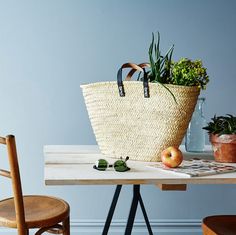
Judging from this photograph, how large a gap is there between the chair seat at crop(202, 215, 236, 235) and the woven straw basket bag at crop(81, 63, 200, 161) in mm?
316

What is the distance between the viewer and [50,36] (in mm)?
2404

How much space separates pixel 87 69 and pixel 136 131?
0.86 m

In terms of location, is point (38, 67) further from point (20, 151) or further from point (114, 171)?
point (114, 171)

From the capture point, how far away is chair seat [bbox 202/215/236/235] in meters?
1.63

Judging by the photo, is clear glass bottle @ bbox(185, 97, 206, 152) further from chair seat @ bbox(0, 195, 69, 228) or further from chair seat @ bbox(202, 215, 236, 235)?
chair seat @ bbox(0, 195, 69, 228)

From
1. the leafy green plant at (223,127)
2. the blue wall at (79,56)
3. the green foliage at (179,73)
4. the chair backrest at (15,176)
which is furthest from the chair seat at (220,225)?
the blue wall at (79,56)

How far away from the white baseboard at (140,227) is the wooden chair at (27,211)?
24.9 inches

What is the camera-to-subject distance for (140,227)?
2543 millimetres

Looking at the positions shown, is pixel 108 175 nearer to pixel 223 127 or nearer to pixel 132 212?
pixel 132 212

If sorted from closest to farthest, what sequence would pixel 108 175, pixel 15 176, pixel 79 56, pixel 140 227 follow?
1. pixel 108 175
2. pixel 15 176
3. pixel 79 56
4. pixel 140 227

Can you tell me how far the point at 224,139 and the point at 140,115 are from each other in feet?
1.07

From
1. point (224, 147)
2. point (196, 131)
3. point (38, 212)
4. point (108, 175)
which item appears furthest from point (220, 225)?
point (38, 212)

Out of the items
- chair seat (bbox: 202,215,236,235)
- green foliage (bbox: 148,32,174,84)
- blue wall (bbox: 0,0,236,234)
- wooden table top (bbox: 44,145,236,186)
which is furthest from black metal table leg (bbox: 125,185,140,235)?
blue wall (bbox: 0,0,236,234)

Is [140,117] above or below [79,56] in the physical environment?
below
